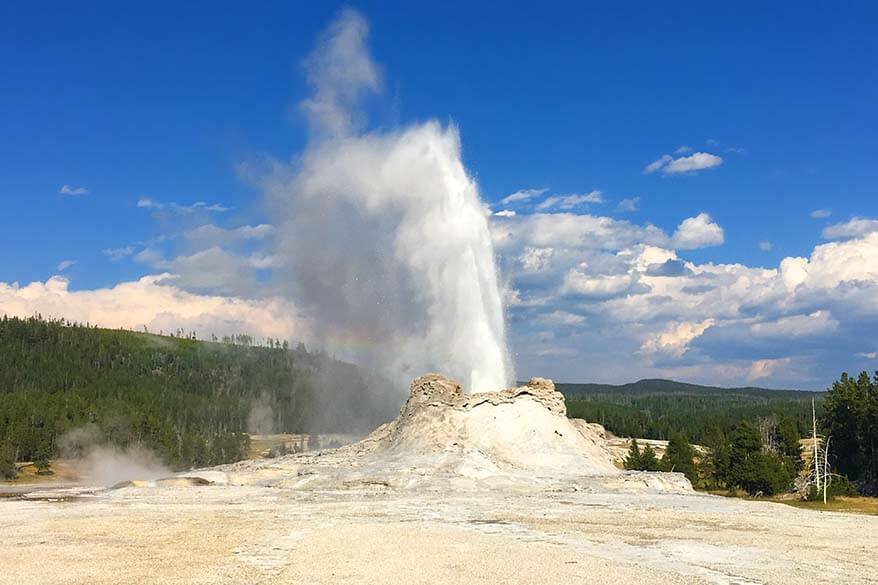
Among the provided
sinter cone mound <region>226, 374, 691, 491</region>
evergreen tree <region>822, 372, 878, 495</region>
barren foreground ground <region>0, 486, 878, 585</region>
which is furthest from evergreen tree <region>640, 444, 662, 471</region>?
barren foreground ground <region>0, 486, 878, 585</region>

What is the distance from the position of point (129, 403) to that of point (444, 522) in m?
109

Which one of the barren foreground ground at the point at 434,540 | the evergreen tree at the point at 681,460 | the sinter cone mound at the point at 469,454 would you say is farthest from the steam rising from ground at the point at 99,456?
the evergreen tree at the point at 681,460

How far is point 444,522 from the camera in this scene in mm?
32031

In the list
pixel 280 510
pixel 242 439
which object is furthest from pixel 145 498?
pixel 242 439

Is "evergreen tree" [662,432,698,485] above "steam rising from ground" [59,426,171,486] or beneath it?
above

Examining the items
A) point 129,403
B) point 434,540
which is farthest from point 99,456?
point 434,540

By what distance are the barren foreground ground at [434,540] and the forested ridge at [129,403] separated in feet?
177

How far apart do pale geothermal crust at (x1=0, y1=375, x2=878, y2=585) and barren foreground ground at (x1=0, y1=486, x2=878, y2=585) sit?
0.30 ft

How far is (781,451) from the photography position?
82.6m

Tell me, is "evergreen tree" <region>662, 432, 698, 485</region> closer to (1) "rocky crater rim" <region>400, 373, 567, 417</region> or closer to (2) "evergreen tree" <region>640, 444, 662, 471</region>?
(2) "evergreen tree" <region>640, 444, 662, 471</region>

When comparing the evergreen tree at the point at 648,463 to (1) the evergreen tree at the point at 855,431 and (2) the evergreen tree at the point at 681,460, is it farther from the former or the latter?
(1) the evergreen tree at the point at 855,431

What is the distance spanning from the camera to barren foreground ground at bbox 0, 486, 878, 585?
2111 cm

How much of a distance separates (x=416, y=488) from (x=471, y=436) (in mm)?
8447

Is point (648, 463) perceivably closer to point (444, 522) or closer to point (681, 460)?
point (681, 460)
